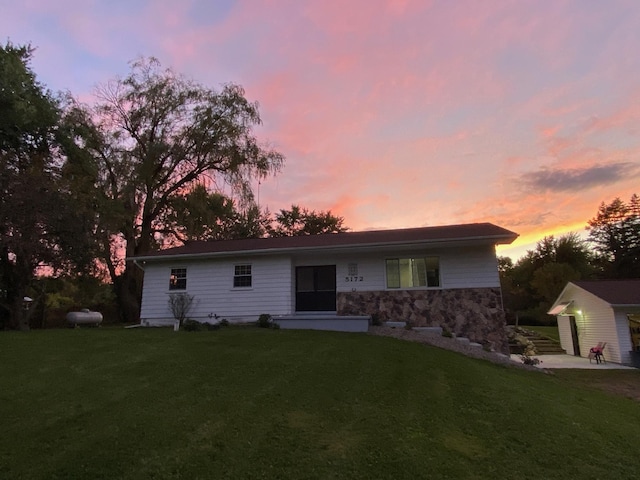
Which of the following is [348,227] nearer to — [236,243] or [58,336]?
[236,243]

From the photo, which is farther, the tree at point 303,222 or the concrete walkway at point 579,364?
the tree at point 303,222

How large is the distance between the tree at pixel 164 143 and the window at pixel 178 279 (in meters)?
6.84

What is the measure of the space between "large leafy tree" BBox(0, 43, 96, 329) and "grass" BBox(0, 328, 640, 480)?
6712 mm

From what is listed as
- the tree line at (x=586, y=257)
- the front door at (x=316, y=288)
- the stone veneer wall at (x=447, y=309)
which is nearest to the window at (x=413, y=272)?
the stone veneer wall at (x=447, y=309)

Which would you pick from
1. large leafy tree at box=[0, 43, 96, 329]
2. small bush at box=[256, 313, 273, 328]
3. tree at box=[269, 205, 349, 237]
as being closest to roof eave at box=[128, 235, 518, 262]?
small bush at box=[256, 313, 273, 328]

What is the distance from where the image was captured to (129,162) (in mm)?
20969

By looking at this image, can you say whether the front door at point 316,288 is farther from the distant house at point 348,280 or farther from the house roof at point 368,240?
the house roof at point 368,240

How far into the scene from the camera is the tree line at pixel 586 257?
37562 millimetres

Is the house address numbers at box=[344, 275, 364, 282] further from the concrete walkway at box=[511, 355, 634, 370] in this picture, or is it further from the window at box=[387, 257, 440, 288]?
the concrete walkway at box=[511, 355, 634, 370]

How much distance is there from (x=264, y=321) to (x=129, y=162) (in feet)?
41.8

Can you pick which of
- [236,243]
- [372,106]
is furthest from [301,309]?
[372,106]

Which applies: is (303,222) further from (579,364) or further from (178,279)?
(579,364)

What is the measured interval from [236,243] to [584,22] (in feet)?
47.7

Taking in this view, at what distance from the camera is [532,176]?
773 inches
